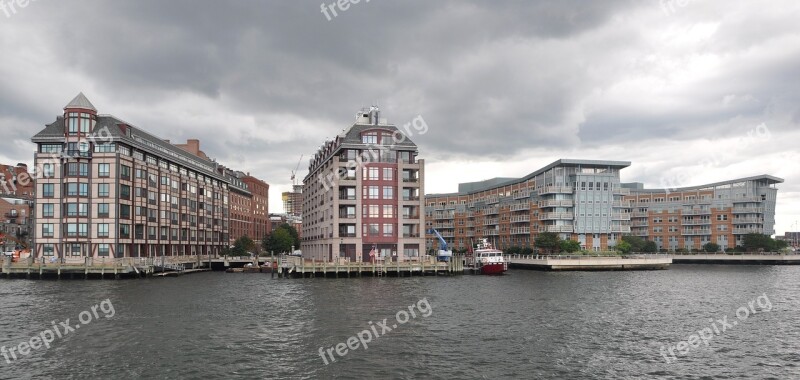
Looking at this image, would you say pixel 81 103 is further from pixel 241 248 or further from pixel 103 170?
pixel 241 248

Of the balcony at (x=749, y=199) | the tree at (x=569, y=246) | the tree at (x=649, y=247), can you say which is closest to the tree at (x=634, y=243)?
the tree at (x=649, y=247)

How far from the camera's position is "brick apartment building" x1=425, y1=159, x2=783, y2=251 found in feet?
504

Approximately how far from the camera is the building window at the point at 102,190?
102 metres

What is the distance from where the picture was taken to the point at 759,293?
73812mm

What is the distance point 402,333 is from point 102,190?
79040mm

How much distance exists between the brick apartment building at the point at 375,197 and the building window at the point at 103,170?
39.5 m

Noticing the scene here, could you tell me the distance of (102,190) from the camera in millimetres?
101688

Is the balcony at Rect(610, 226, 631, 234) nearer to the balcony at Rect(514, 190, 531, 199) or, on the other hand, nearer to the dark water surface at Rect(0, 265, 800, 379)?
the balcony at Rect(514, 190, 531, 199)

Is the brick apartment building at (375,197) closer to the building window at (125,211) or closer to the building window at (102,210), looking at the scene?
the building window at (125,211)

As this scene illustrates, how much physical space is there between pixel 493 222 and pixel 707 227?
66.7 meters

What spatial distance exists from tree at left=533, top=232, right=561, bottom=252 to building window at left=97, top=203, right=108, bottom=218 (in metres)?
A: 95.8

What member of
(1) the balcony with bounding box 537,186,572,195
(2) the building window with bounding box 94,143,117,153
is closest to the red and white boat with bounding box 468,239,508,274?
(1) the balcony with bounding box 537,186,572,195

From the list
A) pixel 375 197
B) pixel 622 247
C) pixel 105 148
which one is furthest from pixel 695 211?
pixel 105 148

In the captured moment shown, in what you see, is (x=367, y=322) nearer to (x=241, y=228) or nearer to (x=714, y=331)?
(x=714, y=331)
